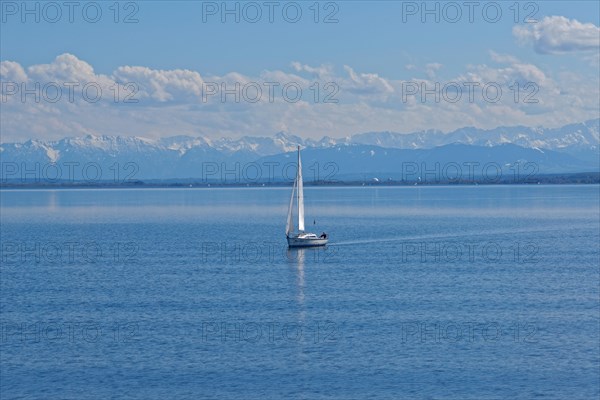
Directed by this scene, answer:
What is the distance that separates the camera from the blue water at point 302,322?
4294 centimetres

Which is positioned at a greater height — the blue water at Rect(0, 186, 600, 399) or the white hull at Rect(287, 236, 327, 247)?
the white hull at Rect(287, 236, 327, 247)

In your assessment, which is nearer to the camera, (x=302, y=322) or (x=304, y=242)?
(x=302, y=322)

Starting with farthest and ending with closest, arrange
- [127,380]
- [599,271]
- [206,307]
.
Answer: [599,271]
[206,307]
[127,380]

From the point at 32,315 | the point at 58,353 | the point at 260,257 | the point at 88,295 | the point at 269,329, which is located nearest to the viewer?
the point at 58,353

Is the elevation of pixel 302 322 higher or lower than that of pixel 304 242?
lower

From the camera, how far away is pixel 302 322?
56.3m

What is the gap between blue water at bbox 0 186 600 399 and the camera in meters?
42.9

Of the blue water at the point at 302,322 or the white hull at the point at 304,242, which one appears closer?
the blue water at the point at 302,322

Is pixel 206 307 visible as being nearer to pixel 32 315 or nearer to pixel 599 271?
pixel 32 315

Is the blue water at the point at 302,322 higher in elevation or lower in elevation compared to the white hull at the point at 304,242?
lower

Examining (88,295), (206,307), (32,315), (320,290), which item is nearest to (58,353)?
(32,315)

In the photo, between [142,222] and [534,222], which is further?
[142,222]

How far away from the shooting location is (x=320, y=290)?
7056 cm

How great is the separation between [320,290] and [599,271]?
26774mm
